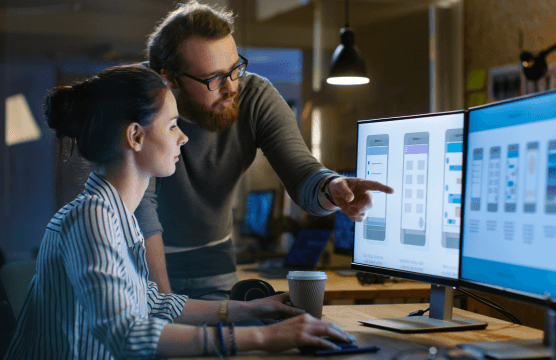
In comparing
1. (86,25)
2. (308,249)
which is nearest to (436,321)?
(308,249)

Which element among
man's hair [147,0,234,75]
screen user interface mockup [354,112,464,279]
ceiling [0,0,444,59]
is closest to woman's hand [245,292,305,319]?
screen user interface mockup [354,112,464,279]

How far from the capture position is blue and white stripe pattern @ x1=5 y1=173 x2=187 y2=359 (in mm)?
856

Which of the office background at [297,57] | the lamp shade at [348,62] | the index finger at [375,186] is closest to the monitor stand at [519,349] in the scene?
the index finger at [375,186]

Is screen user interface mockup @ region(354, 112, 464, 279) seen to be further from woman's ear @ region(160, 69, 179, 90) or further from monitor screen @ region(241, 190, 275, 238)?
monitor screen @ region(241, 190, 275, 238)

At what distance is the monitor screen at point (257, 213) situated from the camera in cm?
348

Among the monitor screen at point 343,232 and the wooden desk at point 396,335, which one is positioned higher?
the monitor screen at point 343,232

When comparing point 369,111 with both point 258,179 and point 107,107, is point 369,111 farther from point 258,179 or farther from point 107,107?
point 107,107

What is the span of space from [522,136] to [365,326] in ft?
1.71

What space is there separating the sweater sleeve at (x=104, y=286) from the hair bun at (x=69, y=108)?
263 mm

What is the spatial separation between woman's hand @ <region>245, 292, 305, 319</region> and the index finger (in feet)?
0.95

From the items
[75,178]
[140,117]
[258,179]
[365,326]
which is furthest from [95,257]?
[258,179]

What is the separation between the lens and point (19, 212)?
369 centimetres

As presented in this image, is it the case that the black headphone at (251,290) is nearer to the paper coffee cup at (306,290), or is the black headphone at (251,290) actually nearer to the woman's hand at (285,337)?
the paper coffee cup at (306,290)

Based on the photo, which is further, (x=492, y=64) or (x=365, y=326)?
(x=492, y=64)
